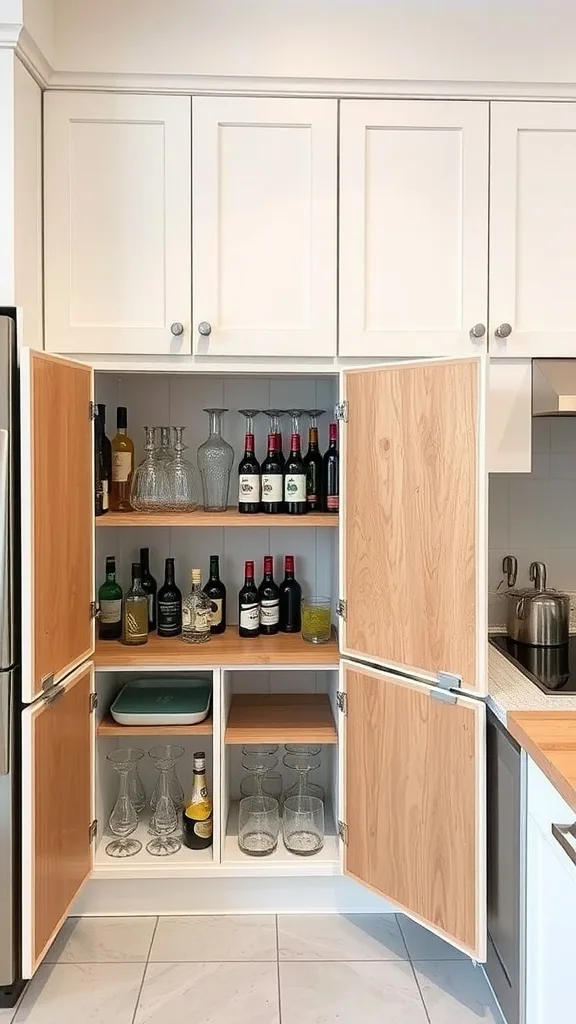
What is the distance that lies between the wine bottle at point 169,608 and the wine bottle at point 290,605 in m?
0.32

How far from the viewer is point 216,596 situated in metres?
2.46

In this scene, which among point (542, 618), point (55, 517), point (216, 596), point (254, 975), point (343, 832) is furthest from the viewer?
point (216, 596)

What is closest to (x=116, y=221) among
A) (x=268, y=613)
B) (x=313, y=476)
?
(x=313, y=476)

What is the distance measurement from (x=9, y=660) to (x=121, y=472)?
77 centimetres

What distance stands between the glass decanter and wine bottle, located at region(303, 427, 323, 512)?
25 centimetres

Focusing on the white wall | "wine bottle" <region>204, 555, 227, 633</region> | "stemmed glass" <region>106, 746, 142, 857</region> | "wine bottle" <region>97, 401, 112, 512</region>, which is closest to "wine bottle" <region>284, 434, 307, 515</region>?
"wine bottle" <region>204, 555, 227, 633</region>

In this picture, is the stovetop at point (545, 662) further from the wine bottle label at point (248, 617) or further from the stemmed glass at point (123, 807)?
the stemmed glass at point (123, 807)

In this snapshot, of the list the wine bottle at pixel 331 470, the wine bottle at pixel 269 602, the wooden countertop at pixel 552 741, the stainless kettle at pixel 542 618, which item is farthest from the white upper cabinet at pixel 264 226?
the wooden countertop at pixel 552 741

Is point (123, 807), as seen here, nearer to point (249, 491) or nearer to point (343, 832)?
point (343, 832)

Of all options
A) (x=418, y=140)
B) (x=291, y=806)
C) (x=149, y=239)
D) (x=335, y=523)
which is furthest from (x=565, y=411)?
(x=291, y=806)

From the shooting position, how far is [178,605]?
7.95 ft

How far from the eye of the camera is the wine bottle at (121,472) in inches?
93.8

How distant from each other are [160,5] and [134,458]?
1.23 meters

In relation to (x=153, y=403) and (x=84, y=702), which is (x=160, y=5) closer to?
(x=153, y=403)
